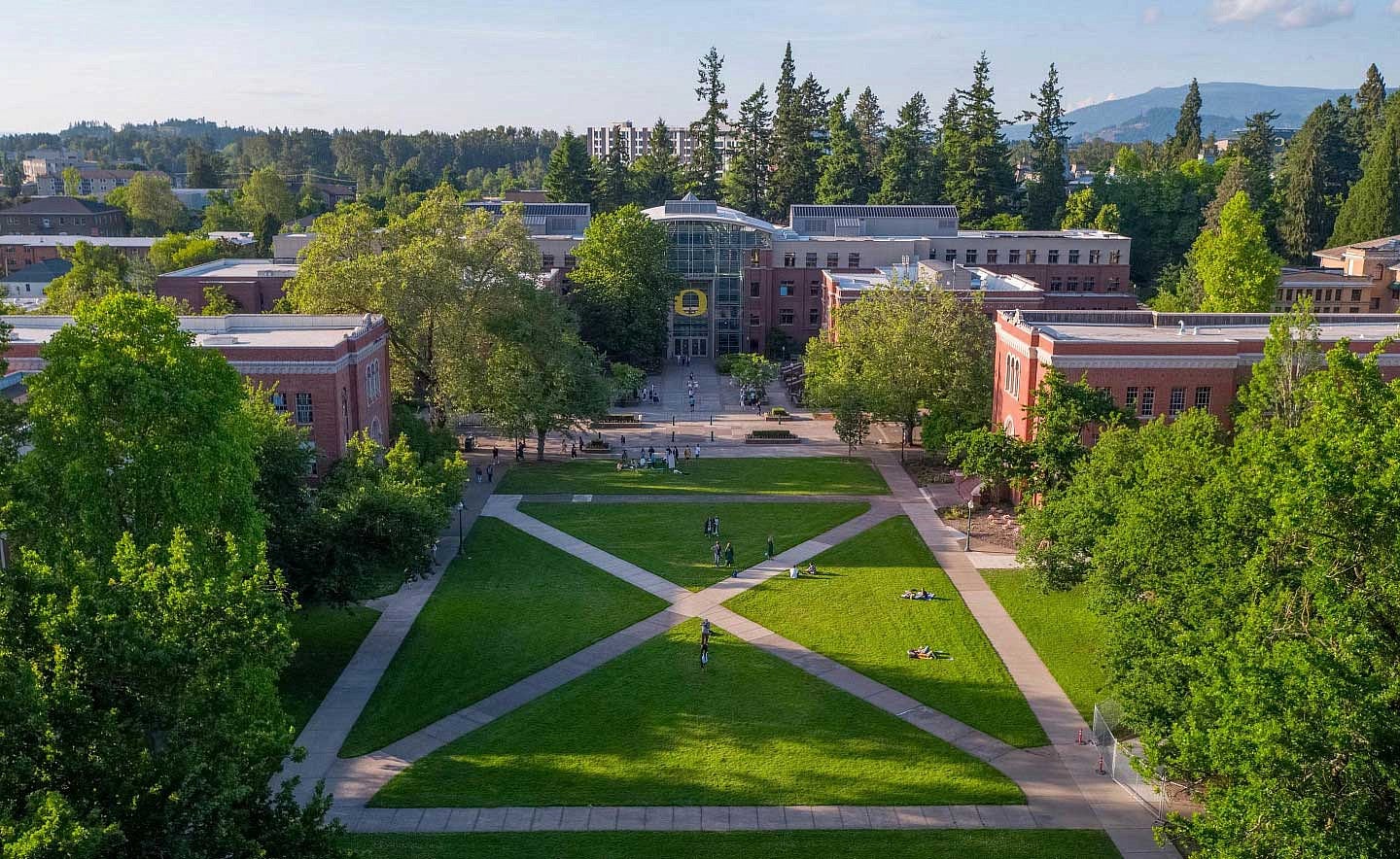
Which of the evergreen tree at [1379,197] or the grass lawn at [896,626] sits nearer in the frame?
the grass lawn at [896,626]

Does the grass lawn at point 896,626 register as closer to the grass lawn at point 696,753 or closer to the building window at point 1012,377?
the grass lawn at point 696,753

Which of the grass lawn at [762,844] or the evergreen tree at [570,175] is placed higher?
the evergreen tree at [570,175]

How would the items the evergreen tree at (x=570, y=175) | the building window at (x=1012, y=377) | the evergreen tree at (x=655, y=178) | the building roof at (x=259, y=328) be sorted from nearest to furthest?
1. the building roof at (x=259, y=328)
2. the building window at (x=1012, y=377)
3. the evergreen tree at (x=570, y=175)
4. the evergreen tree at (x=655, y=178)

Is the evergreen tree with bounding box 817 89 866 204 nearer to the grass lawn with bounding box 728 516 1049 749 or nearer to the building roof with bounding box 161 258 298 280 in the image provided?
the building roof with bounding box 161 258 298 280

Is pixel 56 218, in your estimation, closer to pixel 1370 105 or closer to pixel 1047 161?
pixel 1047 161

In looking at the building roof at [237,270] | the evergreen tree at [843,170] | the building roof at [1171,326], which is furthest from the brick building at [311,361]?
the evergreen tree at [843,170]
